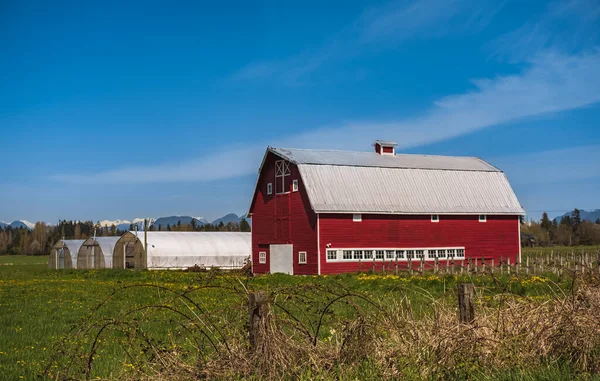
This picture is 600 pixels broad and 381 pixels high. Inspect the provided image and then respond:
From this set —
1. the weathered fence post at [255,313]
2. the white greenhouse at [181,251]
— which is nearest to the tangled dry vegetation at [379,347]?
the weathered fence post at [255,313]

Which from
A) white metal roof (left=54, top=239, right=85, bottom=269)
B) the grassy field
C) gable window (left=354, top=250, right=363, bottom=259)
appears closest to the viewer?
the grassy field

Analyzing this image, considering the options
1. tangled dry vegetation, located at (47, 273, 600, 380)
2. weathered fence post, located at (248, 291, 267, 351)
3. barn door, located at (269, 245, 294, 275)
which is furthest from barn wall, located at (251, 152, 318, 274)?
weathered fence post, located at (248, 291, 267, 351)

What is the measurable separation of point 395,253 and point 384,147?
29.5ft

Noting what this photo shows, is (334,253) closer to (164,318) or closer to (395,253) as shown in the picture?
(395,253)

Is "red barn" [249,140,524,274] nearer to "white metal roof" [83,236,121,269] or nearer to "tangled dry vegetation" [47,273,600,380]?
"white metal roof" [83,236,121,269]

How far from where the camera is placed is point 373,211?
39.9 metres

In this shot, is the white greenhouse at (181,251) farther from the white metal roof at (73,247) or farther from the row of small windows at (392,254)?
the row of small windows at (392,254)

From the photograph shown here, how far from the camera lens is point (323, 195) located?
39312 mm

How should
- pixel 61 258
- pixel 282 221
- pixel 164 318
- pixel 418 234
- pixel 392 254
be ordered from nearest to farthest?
pixel 164 318
pixel 392 254
pixel 418 234
pixel 282 221
pixel 61 258

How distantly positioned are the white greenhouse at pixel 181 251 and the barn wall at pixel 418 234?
12.5 metres

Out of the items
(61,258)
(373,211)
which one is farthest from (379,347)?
(61,258)

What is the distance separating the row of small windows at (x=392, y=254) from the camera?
38.7m

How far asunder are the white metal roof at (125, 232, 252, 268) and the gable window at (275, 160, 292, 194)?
1019 cm

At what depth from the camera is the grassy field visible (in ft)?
27.9
